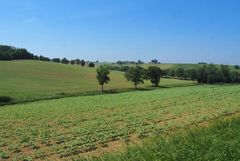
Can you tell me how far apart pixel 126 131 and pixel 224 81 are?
123354 millimetres

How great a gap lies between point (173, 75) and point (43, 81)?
235ft

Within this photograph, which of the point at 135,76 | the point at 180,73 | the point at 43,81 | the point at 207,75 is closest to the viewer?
the point at 43,81

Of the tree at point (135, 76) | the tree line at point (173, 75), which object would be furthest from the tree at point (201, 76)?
the tree at point (135, 76)

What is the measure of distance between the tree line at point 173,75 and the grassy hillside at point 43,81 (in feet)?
10.5

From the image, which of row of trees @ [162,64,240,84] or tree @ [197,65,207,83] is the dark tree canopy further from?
tree @ [197,65,207,83]

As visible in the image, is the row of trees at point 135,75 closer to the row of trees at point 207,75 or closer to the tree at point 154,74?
the tree at point 154,74

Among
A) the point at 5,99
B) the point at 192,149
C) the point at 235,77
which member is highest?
the point at 235,77

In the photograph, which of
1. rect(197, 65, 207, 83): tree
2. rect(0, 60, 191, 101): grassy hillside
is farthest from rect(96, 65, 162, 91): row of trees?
rect(197, 65, 207, 83): tree

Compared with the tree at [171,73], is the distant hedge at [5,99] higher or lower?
lower

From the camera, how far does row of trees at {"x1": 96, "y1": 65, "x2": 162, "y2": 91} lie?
3670 inches

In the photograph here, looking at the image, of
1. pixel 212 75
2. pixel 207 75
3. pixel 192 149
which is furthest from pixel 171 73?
pixel 192 149

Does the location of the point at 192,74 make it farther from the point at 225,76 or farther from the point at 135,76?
the point at 135,76

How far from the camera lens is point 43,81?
98.3m

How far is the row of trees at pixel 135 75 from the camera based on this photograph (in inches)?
3670
